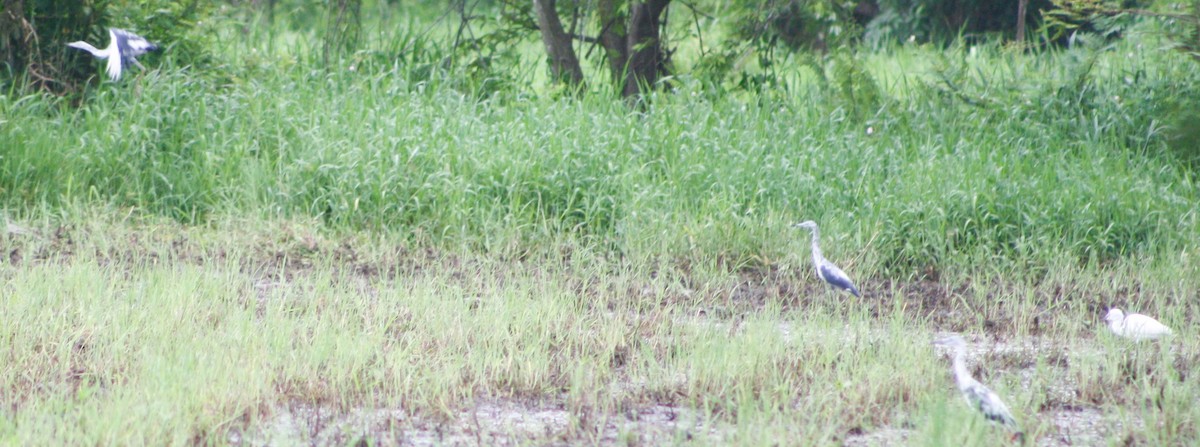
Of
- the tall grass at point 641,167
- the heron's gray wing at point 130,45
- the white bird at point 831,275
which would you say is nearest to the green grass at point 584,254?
the tall grass at point 641,167

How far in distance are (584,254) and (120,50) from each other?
2.76m

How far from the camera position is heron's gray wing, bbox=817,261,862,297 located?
201 inches

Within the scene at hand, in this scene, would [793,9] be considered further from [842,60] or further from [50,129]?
[50,129]

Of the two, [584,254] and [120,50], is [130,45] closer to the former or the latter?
[120,50]

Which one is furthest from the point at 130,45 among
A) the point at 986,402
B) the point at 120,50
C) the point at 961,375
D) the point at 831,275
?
the point at 986,402

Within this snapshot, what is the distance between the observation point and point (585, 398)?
392 cm

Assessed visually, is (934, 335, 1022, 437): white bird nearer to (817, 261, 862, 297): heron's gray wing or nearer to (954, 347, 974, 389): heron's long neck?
(954, 347, 974, 389): heron's long neck

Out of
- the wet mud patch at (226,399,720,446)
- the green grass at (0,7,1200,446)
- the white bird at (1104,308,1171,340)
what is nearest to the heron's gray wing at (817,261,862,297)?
the green grass at (0,7,1200,446)

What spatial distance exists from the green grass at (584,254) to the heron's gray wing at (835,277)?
15 cm

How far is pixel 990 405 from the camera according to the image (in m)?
3.53

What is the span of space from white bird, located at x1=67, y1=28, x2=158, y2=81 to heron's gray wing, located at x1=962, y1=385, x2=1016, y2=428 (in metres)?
4.73

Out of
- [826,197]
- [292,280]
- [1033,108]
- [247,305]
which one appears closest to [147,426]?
[247,305]

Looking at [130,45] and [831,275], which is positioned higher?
[130,45]

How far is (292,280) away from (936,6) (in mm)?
7411
